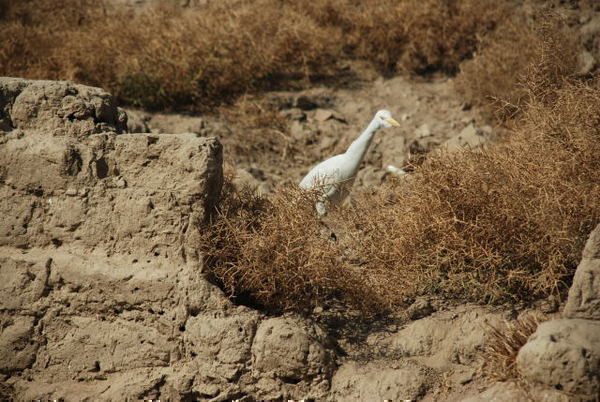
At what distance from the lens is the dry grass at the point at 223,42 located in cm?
708

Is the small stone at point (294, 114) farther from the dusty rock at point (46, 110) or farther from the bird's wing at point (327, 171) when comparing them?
the dusty rock at point (46, 110)

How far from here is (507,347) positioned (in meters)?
3.54

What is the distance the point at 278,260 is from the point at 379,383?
2.72ft

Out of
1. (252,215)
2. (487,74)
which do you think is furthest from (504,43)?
(252,215)

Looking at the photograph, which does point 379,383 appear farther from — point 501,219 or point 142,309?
point 142,309

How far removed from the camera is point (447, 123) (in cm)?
721

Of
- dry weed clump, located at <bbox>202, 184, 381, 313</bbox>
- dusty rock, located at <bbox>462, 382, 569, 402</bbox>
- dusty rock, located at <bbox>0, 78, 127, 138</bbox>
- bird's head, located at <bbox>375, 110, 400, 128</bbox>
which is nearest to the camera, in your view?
dusty rock, located at <bbox>462, 382, 569, 402</bbox>

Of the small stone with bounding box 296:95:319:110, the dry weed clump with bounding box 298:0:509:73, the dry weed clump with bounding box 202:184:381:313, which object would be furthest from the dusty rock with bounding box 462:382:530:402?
the dry weed clump with bounding box 298:0:509:73

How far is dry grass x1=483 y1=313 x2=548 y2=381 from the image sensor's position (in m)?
3.49

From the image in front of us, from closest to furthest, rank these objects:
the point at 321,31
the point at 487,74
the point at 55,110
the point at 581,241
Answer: the point at 581,241 → the point at 55,110 → the point at 487,74 → the point at 321,31

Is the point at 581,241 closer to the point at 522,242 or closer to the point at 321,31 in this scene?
the point at 522,242

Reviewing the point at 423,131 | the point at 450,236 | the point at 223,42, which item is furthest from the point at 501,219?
the point at 223,42

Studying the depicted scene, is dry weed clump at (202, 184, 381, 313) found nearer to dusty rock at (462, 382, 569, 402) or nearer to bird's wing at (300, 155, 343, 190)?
dusty rock at (462, 382, 569, 402)

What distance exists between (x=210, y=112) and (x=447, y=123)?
91.9 inches
